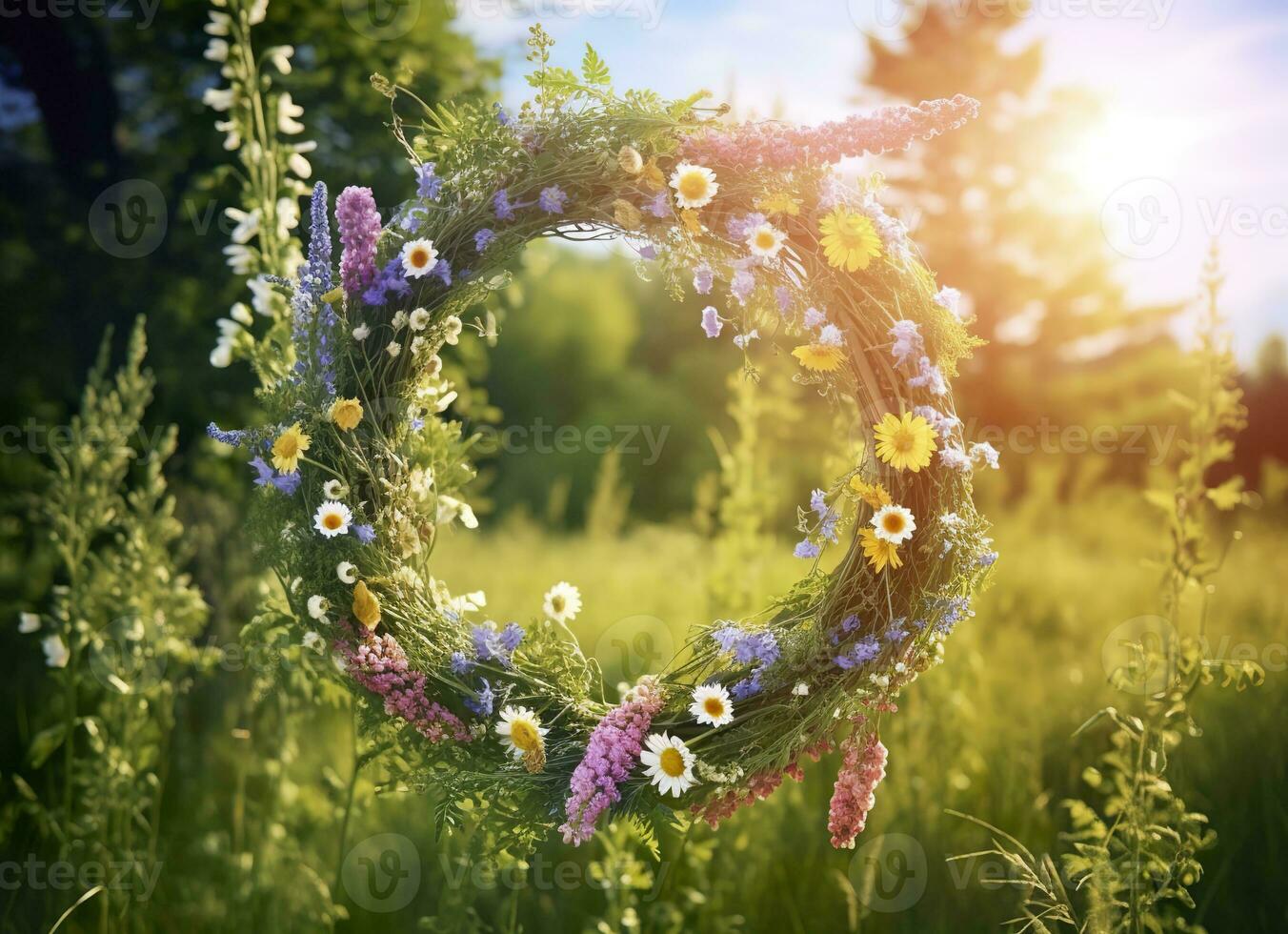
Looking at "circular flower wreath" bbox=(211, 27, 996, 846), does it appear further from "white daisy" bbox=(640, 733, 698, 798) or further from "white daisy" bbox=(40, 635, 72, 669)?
"white daisy" bbox=(40, 635, 72, 669)

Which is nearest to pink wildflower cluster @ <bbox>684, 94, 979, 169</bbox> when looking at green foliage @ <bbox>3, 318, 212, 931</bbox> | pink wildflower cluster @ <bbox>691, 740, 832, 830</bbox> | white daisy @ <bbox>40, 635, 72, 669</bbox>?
pink wildflower cluster @ <bbox>691, 740, 832, 830</bbox>

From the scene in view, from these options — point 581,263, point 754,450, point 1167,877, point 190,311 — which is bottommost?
point 1167,877

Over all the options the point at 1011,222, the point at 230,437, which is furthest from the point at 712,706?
the point at 1011,222

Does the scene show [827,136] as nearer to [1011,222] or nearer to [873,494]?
[873,494]

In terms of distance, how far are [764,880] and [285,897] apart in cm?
169

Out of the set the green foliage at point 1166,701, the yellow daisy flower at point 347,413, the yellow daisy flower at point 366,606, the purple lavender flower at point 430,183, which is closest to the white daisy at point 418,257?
the purple lavender flower at point 430,183

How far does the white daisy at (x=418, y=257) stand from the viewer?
2.40m

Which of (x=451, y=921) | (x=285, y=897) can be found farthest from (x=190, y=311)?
(x=451, y=921)

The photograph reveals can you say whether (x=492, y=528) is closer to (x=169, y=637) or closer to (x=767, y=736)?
(x=169, y=637)

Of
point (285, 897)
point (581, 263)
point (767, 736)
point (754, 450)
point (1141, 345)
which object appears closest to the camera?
point (767, 736)

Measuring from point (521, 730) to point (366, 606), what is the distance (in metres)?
0.49

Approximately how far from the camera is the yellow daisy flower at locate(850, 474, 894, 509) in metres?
2.21

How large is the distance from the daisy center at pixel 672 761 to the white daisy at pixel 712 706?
0.10 m

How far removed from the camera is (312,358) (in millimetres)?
2537
